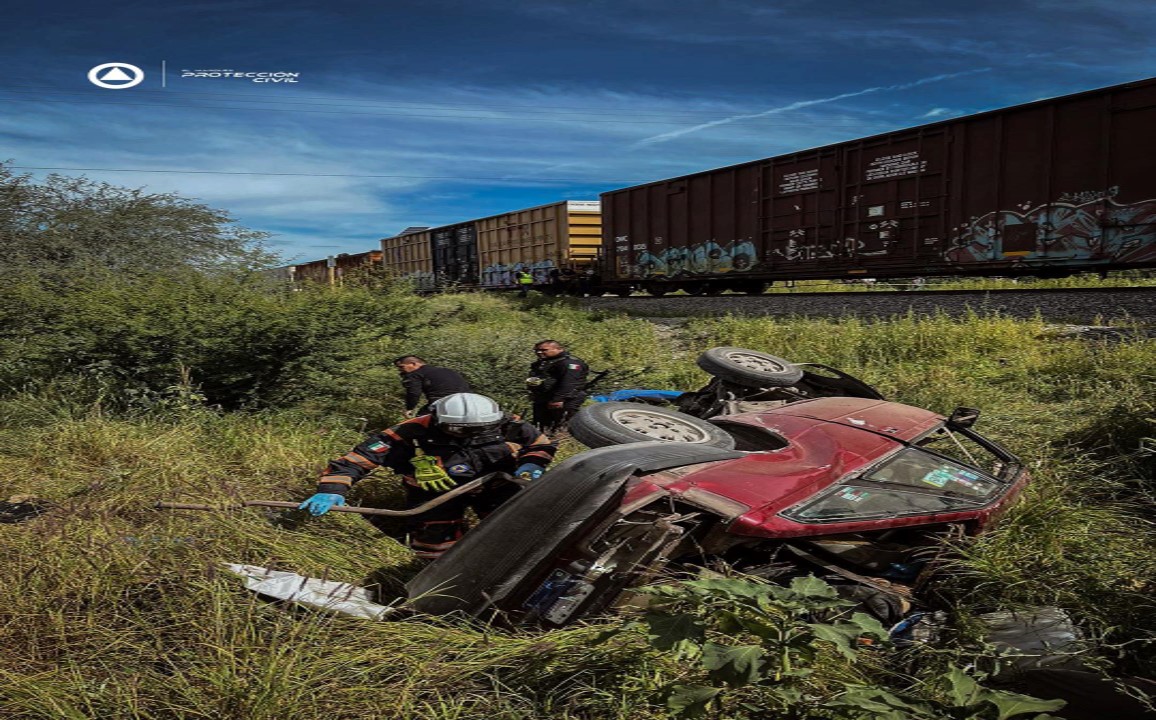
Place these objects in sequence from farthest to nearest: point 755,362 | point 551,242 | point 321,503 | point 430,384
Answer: point 551,242, point 430,384, point 755,362, point 321,503

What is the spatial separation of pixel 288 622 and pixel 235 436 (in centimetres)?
404

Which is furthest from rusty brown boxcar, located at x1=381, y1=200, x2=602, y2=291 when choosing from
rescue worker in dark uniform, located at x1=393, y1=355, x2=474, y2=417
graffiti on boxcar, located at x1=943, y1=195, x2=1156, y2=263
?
graffiti on boxcar, located at x1=943, y1=195, x2=1156, y2=263

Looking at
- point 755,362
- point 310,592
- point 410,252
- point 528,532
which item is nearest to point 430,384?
point 755,362

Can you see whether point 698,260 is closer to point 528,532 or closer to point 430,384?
point 430,384

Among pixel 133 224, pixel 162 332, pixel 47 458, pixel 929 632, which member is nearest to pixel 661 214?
pixel 133 224

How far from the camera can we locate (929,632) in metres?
2.66

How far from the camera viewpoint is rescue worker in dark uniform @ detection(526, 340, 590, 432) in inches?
268

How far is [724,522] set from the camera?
2572 millimetres

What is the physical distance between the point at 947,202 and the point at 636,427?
429 inches

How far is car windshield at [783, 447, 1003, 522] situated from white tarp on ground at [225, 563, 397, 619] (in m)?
1.76

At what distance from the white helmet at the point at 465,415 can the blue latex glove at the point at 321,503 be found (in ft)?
2.27

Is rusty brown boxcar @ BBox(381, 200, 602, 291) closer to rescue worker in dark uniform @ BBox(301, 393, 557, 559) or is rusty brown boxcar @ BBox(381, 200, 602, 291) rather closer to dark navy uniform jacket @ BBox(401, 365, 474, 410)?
dark navy uniform jacket @ BBox(401, 365, 474, 410)

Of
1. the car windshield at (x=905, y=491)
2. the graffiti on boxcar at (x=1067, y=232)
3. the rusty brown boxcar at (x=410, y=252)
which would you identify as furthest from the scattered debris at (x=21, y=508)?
the rusty brown boxcar at (x=410, y=252)

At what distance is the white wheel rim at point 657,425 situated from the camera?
153 inches
